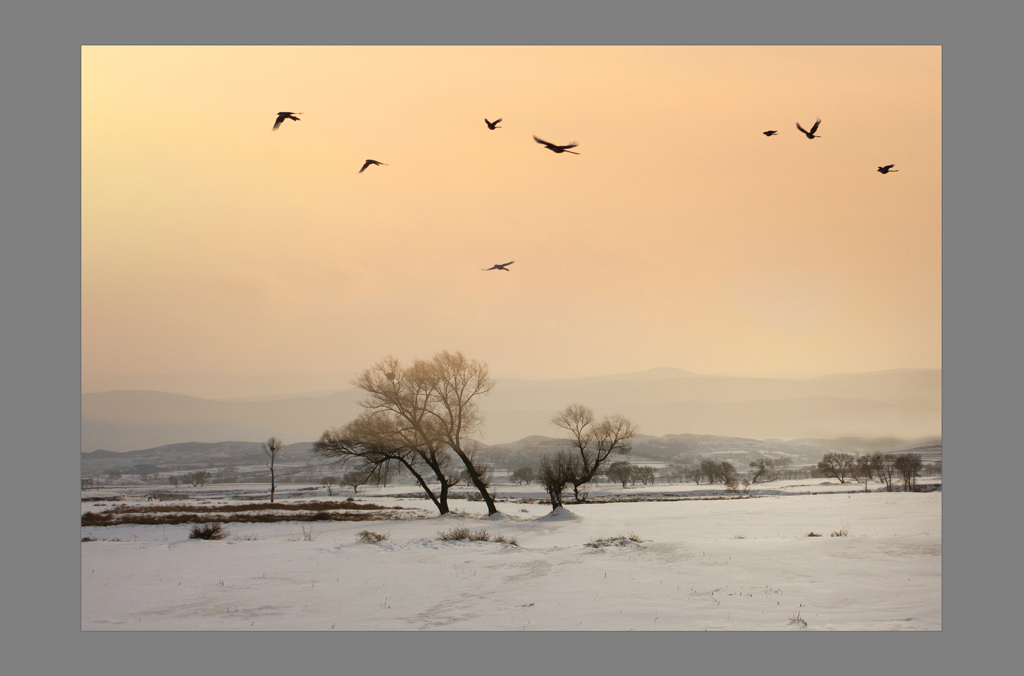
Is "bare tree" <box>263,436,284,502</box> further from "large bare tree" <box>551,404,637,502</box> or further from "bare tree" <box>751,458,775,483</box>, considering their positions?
"bare tree" <box>751,458,775,483</box>

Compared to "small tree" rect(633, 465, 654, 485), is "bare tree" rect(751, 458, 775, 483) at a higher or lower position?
higher

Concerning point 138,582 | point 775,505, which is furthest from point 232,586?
point 775,505

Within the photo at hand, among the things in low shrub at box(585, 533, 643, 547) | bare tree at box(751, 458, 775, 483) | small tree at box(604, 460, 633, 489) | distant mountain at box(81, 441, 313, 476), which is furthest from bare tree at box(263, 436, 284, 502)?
bare tree at box(751, 458, 775, 483)

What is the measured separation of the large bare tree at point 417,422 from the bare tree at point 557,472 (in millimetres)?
4157

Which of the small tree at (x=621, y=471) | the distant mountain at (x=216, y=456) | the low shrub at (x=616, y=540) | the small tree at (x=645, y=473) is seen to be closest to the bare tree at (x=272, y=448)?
the distant mountain at (x=216, y=456)

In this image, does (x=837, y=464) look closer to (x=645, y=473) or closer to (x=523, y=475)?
(x=523, y=475)

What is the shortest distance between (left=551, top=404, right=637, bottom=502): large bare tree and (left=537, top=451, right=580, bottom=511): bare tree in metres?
0.31

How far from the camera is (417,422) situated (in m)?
25.1

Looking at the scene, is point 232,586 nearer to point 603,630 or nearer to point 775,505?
point 603,630

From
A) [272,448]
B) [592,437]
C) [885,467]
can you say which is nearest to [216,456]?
[272,448]

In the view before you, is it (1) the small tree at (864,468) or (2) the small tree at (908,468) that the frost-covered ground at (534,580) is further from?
(1) the small tree at (864,468)

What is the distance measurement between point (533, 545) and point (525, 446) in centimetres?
1081

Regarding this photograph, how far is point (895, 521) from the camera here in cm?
1862

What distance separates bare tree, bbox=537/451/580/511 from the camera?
28.4 m
